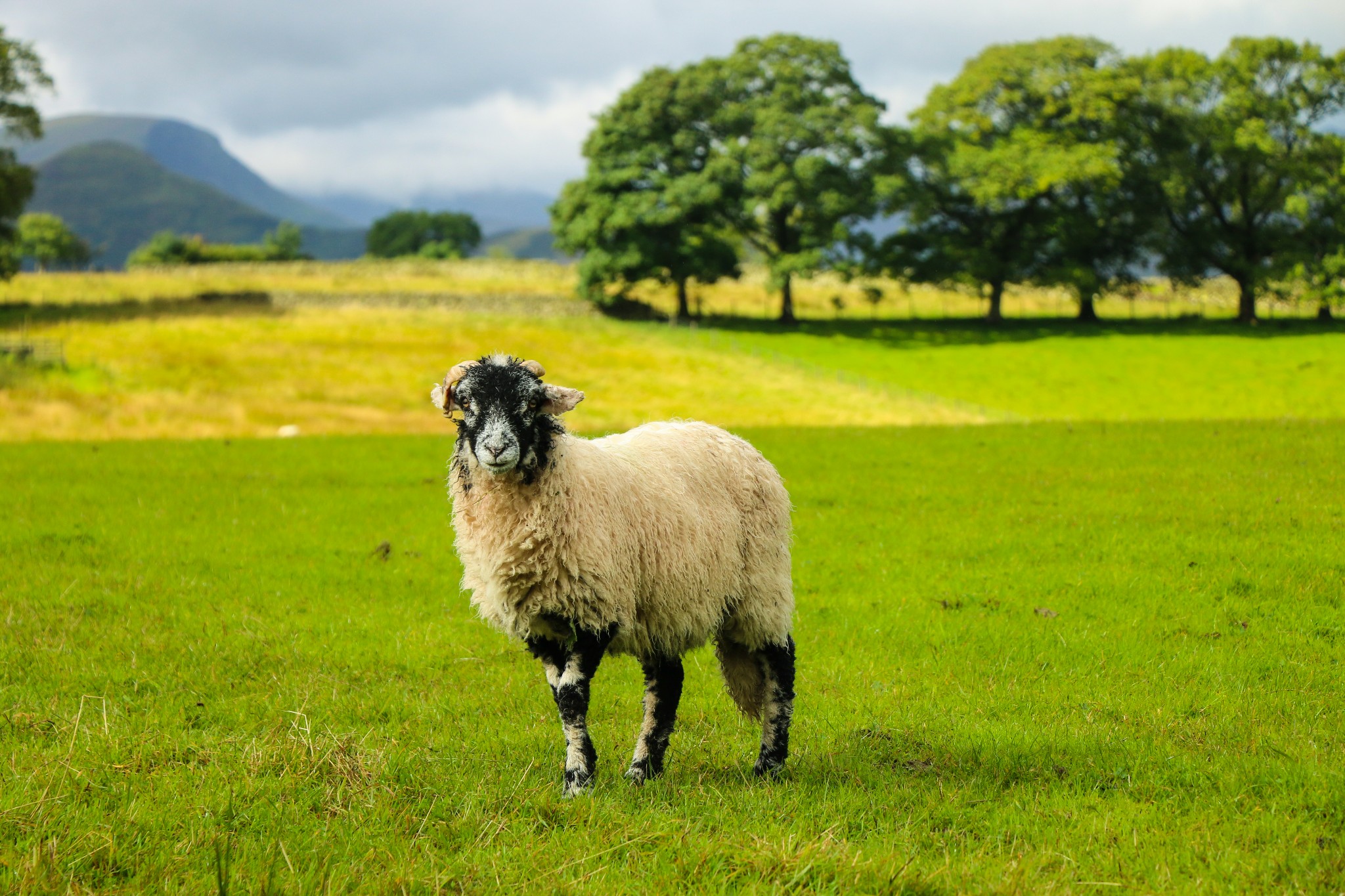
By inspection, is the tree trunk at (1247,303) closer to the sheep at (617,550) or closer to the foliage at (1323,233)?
the foliage at (1323,233)

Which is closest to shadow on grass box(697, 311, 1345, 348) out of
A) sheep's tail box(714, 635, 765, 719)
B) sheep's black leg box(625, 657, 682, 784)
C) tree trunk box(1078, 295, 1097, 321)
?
tree trunk box(1078, 295, 1097, 321)

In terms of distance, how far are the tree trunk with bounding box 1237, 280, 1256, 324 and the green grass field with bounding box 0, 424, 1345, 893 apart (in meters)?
57.0

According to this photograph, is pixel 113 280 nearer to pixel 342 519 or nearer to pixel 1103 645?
pixel 342 519

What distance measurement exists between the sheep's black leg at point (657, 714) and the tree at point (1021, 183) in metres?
60.5

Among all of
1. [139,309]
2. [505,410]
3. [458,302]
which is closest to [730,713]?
[505,410]

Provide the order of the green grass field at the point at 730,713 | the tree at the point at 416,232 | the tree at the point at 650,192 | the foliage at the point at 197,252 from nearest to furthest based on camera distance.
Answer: the green grass field at the point at 730,713 → the tree at the point at 650,192 → the foliage at the point at 197,252 → the tree at the point at 416,232

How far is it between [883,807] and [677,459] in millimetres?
2900

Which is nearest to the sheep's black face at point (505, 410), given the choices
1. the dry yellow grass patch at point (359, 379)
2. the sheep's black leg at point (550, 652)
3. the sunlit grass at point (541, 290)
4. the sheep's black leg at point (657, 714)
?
the sheep's black leg at point (550, 652)

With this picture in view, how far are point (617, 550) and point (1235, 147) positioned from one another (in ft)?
240

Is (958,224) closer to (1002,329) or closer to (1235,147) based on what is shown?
(1002,329)

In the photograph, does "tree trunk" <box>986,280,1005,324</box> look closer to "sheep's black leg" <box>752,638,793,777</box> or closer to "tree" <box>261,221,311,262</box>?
"sheep's black leg" <box>752,638,793,777</box>

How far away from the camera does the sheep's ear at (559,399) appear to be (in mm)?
6344

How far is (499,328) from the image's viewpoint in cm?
6275

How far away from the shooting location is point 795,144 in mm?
64688
